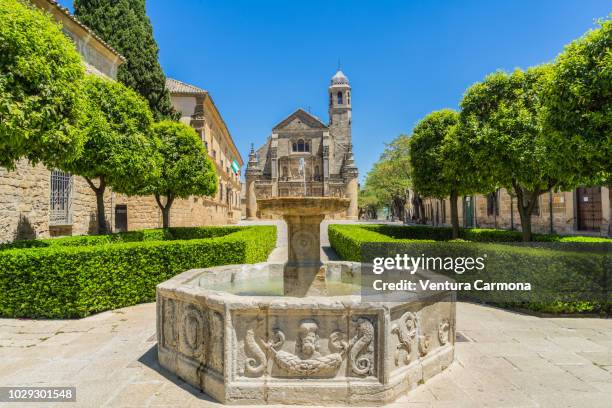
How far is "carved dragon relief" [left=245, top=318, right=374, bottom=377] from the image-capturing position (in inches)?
123

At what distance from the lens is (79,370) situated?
3828 mm

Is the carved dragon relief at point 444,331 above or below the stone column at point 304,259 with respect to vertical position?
below

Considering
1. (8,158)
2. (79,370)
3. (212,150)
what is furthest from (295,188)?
(79,370)

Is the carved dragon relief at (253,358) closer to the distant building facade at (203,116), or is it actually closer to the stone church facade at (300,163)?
the distant building facade at (203,116)

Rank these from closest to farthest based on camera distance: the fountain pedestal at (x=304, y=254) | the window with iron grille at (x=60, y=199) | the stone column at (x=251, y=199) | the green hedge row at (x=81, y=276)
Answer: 1. the fountain pedestal at (x=304, y=254)
2. the green hedge row at (x=81, y=276)
3. the window with iron grille at (x=60, y=199)
4. the stone column at (x=251, y=199)

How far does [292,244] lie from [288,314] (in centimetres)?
181

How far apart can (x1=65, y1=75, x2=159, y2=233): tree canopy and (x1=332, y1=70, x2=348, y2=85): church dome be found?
54821mm

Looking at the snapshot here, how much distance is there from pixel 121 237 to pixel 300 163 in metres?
40.3

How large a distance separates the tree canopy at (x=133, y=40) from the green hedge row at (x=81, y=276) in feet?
49.7

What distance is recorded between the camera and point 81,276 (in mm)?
5906

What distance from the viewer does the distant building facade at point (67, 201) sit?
10191mm

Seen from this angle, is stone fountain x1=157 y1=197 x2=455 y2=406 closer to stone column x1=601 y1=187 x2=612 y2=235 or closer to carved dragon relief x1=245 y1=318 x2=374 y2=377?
carved dragon relief x1=245 y1=318 x2=374 y2=377

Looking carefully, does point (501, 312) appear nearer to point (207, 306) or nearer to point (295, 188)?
point (207, 306)

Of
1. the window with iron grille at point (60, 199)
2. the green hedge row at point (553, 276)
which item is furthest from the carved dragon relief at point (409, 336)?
the window with iron grille at point (60, 199)
